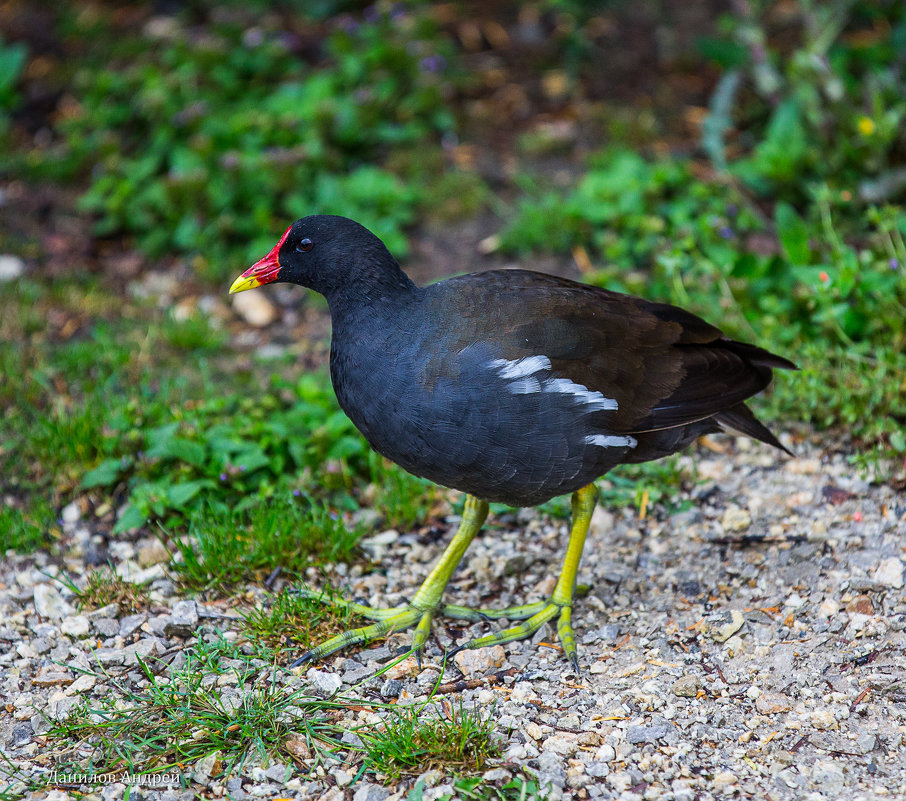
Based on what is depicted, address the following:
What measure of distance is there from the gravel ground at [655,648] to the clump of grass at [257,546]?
5.2 inches

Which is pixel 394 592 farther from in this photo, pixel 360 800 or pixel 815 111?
pixel 815 111

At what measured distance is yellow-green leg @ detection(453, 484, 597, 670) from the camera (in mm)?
3605

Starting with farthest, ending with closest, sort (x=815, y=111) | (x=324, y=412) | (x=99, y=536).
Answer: (x=815, y=111) → (x=324, y=412) → (x=99, y=536)

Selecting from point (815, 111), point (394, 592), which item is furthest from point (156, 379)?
point (815, 111)

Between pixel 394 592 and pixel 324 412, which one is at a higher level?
pixel 324 412

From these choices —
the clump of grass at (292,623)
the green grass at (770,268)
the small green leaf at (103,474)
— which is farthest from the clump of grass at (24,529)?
the green grass at (770,268)

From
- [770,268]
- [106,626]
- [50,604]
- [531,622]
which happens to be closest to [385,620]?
[531,622]

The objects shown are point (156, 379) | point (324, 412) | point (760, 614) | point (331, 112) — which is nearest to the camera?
point (760, 614)

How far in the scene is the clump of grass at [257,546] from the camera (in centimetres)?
387

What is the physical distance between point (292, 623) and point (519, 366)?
4.04ft

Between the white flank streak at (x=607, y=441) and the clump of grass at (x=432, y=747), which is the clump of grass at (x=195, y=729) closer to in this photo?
the clump of grass at (x=432, y=747)

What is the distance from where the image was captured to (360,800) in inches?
115

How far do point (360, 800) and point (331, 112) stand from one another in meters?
4.48

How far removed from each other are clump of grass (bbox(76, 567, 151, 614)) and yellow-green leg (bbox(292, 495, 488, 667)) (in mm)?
642
